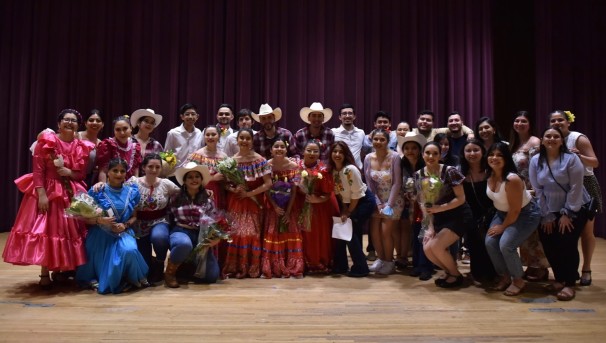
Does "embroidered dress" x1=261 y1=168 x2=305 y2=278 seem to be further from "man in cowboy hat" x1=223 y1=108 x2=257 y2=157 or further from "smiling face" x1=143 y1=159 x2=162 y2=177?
"smiling face" x1=143 y1=159 x2=162 y2=177

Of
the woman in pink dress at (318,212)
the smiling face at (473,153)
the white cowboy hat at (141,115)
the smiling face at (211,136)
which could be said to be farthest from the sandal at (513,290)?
the white cowboy hat at (141,115)

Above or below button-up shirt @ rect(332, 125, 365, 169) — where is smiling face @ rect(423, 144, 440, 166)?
below

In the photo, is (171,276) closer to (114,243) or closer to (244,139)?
(114,243)

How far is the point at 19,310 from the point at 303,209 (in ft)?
7.89

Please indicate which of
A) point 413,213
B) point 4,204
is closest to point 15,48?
point 4,204

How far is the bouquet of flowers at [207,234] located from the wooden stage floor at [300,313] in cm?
24

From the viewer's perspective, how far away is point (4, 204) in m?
7.64

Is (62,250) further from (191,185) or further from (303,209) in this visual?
(303,209)

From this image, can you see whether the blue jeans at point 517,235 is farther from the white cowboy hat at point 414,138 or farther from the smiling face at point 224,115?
the smiling face at point 224,115

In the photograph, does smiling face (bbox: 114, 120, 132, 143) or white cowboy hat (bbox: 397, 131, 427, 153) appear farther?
white cowboy hat (bbox: 397, 131, 427, 153)

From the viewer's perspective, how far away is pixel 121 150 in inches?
166

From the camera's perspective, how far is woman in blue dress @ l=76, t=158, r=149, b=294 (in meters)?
3.70

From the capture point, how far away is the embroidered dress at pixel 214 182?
14.5ft

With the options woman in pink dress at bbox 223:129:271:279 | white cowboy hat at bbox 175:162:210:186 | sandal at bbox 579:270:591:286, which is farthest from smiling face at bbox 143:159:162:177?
sandal at bbox 579:270:591:286
